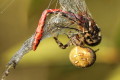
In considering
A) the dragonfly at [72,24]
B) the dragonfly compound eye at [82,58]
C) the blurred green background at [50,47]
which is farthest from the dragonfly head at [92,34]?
the blurred green background at [50,47]

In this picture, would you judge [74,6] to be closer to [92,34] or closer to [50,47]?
[92,34]

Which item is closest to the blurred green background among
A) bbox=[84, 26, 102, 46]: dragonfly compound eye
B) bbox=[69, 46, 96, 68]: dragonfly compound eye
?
bbox=[84, 26, 102, 46]: dragonfly compound eye

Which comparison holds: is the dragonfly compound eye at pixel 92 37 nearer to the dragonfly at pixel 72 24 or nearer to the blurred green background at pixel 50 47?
the dragonfly at pixel 72 24

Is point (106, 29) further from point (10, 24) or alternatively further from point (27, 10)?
point (10, 24)

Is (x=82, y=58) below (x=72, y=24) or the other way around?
below

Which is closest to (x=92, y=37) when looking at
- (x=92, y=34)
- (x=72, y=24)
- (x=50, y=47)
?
(x=92, y=34)

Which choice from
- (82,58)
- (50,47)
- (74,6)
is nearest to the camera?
(82,58)

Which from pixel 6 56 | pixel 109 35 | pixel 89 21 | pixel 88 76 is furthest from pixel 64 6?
pixel 88 76
